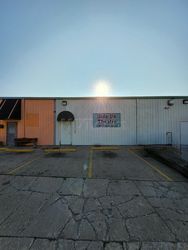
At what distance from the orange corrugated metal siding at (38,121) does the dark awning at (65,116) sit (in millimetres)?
887

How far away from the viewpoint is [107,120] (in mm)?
13273

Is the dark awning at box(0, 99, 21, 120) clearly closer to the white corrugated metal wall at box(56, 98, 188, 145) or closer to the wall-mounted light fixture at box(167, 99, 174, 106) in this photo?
the white corrugated metal wall at box(56, 98, 188, 145)

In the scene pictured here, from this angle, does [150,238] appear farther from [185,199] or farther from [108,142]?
[108,142]

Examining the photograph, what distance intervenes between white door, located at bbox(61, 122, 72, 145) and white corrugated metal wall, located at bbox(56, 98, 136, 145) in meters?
0.30

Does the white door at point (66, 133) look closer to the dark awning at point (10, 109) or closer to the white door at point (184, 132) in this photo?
the dark awning at point (10, 109)

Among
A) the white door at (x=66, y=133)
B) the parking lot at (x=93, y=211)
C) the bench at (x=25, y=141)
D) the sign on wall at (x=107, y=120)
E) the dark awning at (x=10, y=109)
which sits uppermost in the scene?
the dark awning at (x=10, y=109)

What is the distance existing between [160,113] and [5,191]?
43.5 ft

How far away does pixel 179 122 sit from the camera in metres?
13.1

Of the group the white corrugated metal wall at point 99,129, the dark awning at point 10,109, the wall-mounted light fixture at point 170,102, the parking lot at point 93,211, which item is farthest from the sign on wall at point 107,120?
the parking lot at point 93,211

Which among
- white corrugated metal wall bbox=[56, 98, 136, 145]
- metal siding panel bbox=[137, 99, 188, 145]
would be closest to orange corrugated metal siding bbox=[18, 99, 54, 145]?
white corrugated metal wall bbox=[56, 98, 136, 145]

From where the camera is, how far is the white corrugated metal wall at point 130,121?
1309cm

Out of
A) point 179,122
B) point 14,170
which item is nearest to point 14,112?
point 14,170

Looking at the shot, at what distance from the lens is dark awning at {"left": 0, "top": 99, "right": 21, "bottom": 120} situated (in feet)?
42.3

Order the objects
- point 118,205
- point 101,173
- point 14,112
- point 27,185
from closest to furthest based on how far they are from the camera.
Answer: point 118,205
point 27,185
point 101,173
point 14,112
